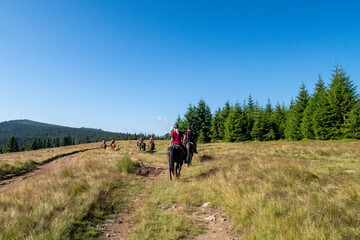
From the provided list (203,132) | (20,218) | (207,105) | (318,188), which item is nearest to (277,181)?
(318,188)

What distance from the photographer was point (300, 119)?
152 feet

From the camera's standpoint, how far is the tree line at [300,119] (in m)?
36.8

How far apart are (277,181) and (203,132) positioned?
54.6m

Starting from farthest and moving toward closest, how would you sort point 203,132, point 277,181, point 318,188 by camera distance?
1. point 203,132
2. point 277,181
3. point 318,188

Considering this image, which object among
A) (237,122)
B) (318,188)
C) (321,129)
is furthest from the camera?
(237,122)

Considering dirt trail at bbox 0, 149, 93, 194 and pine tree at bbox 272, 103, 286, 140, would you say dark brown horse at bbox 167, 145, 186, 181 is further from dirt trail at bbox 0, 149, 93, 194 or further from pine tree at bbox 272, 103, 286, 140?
pine tree at bbox 272, 103, 286, 140

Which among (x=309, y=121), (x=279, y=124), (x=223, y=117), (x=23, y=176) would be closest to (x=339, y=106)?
(x=309, y=121)

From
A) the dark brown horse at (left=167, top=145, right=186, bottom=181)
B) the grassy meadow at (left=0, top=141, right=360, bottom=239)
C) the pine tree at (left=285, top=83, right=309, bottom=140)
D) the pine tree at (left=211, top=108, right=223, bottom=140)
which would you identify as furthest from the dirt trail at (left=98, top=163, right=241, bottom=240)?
the pine tree at (left=211, top=108, right=223, bottom=140)

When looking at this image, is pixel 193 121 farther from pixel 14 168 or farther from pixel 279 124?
pixel 14 168

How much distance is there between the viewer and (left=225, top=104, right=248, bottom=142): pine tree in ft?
172

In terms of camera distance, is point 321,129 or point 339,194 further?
point 321,129

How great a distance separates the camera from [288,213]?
405 cm

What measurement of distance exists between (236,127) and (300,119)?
15.5 meters

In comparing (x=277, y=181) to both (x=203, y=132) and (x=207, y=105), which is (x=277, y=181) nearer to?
(x=203, y=132)
